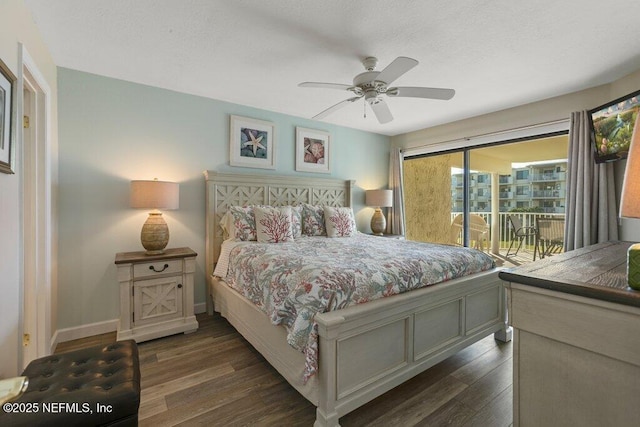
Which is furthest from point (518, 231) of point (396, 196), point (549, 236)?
point (396, 196)

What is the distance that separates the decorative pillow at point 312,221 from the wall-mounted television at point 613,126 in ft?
9.97

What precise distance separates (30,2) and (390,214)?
4858mm

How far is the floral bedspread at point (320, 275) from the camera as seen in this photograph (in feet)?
5.27

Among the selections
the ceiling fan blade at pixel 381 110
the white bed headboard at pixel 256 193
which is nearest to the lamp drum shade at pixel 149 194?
the white bed headboard at pixel 256 193

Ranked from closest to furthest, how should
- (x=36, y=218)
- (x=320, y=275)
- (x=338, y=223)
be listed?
Answer: (x=320, y=275) → (x=36, y=218) → (x=338, y=223)

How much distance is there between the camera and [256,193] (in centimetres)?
367

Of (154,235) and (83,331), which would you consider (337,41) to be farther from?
(83,331)

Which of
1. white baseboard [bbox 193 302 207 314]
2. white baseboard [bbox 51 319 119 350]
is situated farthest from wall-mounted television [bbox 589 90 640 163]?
white baseboard [bbox 51 319 119 350]

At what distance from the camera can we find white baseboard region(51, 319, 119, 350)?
260 centimetres

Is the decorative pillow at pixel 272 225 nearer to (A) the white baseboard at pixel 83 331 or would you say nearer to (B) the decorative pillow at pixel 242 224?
(B) the decorative pillow at pixel 242 224

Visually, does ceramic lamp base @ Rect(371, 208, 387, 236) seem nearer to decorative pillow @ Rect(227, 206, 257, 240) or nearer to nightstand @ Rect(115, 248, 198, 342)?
decorative pillow @ Rect(227, 206, 257, 240)

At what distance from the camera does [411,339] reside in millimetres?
1902

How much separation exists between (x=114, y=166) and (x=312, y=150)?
8.17ft

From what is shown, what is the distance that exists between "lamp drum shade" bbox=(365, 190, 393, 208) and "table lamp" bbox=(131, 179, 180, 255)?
3025mm
